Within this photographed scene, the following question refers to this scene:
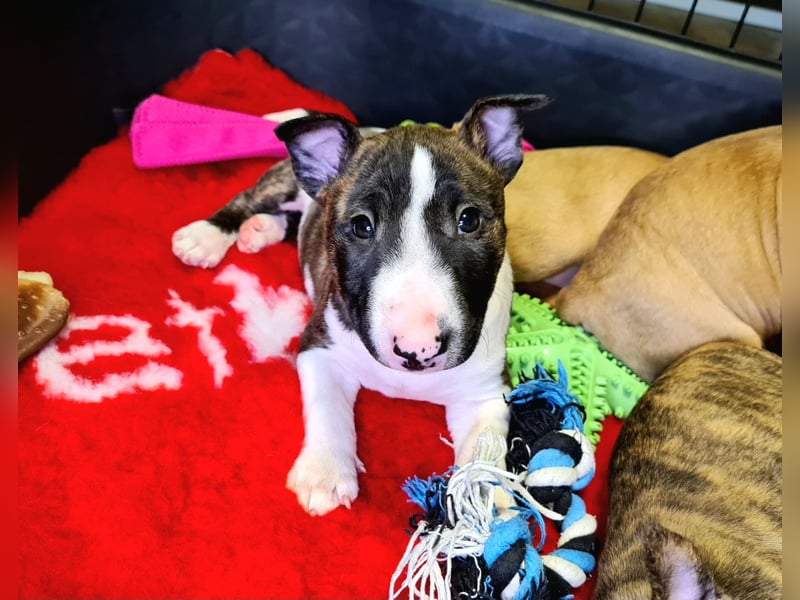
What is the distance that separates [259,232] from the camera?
9.07ft

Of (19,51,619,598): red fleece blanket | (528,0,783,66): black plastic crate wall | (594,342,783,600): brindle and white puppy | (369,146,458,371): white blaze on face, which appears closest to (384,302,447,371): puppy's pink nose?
(369,146,458,371): white blaze on face

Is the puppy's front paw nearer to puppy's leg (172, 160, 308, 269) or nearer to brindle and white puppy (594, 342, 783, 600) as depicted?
brindle and white puppy (594, 342, 783, 600)

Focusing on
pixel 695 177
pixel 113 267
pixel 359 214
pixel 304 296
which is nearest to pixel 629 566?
pixel 359 214

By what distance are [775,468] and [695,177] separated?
3.23 feet

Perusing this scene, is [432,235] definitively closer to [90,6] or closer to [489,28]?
[489,28]

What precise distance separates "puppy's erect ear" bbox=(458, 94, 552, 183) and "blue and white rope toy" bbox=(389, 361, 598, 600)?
2.10ft

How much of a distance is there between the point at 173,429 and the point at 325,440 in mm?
482

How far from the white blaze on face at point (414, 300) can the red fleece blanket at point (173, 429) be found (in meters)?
0.63

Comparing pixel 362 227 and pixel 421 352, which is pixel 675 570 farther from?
pixel 362 227

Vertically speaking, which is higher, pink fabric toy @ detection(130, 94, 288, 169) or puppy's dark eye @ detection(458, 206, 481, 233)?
puppy's dark eye @ detection(458, 206, 481, 233)

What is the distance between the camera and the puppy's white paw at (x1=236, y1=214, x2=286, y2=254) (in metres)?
2.75

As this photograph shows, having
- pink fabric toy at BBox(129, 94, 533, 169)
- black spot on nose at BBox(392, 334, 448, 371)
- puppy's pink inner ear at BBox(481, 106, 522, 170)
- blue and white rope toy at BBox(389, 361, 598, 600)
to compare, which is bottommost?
blue and white rope toy at BBox(389, 361, 598, 600)

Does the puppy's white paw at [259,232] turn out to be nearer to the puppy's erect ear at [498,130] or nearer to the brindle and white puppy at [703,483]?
the puppy's erect ear at [498,130]

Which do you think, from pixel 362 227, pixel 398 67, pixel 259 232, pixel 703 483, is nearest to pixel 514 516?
pixel 703 483
